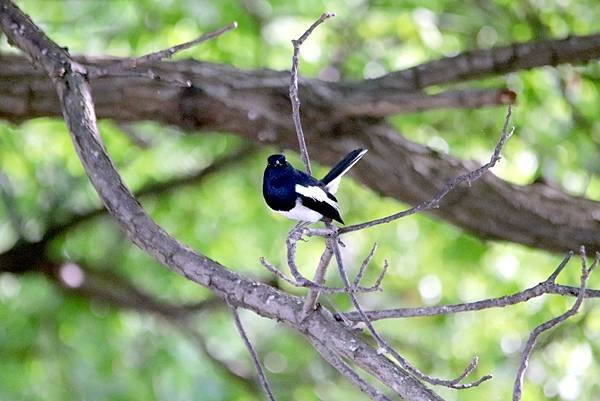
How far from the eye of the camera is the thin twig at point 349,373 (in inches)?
87.0

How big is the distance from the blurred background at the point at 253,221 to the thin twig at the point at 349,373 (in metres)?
2.91

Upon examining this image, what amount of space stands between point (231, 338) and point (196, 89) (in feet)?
12.3

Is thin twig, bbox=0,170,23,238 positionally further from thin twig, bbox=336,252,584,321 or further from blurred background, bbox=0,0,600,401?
thin twig, bbox=336,252,584,321

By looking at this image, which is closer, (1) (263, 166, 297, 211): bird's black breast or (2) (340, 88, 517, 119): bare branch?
(1) (263, 166, 297, 211): bird's black breast

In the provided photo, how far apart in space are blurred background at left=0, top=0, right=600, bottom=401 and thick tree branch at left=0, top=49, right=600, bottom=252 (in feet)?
3.50

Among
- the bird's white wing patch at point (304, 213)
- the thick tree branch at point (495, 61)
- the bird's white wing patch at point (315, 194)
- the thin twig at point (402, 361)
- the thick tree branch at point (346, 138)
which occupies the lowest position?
the thin twig at point (402, 361)

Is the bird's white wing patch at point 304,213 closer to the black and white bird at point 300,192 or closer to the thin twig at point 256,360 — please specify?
the black and white bird at point 300,192

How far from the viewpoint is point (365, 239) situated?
7.05 meters

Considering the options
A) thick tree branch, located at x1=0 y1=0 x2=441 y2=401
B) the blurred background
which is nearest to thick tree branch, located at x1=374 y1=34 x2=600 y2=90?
the blurred background

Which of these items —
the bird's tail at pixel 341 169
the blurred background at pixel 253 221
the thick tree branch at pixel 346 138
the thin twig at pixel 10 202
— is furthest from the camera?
the thin twig at pixel 10 202

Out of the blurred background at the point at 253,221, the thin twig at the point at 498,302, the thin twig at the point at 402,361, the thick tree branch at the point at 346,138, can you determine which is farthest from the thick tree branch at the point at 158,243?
the blurred background at the point at 253,221

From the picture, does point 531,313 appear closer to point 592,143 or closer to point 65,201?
point 592,143

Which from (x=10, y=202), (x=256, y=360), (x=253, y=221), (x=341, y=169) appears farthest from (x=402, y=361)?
(x=10, y=202)

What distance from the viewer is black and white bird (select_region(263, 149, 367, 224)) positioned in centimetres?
246
